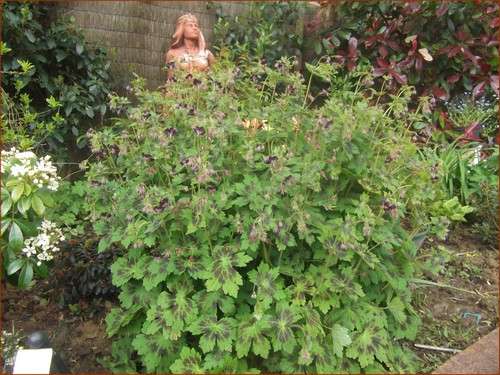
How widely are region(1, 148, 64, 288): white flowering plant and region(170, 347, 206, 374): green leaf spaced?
81cm

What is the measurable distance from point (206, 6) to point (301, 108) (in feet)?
10.2

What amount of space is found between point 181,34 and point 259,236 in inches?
127

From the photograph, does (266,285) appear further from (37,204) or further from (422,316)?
(422,316)

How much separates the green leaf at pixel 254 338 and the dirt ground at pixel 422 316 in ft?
2.61

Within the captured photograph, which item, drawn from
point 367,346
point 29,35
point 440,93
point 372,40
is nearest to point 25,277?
point 367,346

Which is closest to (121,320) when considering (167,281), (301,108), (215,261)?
(167,281)

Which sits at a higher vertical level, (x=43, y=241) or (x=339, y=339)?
(x=43, y=241)

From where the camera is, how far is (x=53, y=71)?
13.1 ft

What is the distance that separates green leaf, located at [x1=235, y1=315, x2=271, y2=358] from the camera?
1.69m

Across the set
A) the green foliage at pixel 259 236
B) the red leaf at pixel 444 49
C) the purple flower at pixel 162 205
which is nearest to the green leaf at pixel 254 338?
the green foliage at pixel 259 236

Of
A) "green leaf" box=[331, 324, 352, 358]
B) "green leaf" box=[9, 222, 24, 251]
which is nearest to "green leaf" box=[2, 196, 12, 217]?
"green leaf" box=[9, 222, 24, 251]

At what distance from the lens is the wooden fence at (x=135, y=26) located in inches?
164

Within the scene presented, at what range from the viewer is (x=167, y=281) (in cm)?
191

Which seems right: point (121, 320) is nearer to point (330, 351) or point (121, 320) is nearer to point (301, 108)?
point (330, 351)
